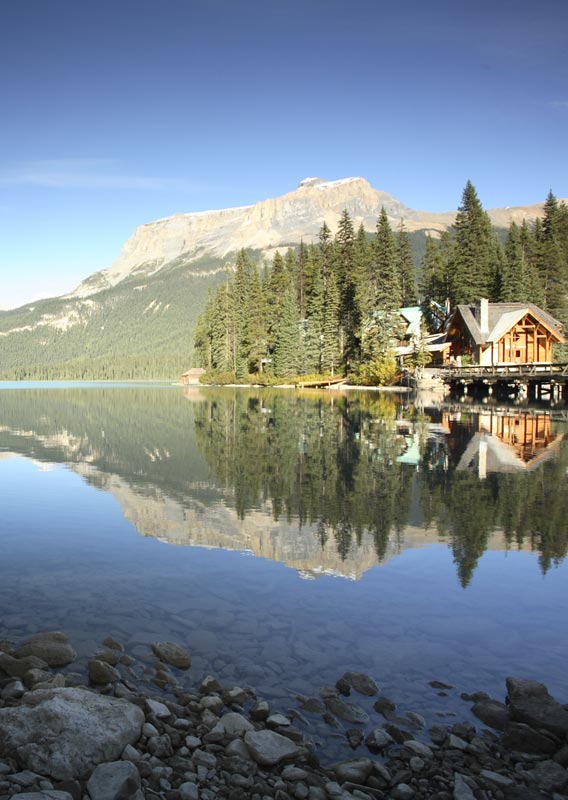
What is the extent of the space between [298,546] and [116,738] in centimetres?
659

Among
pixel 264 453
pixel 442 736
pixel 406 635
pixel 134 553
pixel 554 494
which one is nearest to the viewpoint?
pixel 442 736

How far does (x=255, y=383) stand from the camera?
→ 96.5 metres

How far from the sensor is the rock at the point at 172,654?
686 centimetres

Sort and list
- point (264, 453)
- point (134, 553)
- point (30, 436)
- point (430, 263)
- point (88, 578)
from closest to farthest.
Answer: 1. point (88, 578)
2. point (134, 553)
3. point (264, 453)
4. point (30, 436)
5. point (430, 263)

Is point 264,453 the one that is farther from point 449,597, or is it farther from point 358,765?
point 358,765

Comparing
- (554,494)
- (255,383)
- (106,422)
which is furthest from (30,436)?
(255,383)

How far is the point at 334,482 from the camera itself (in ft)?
58.1

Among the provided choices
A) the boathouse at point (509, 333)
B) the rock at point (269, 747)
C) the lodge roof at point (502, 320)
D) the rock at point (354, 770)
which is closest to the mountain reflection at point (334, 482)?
the rock at point (269, 747)

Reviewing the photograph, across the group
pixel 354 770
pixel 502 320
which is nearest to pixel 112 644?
pixel 354 770

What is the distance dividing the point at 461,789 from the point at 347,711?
1370 millimetres

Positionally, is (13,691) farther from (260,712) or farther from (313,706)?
(313,706)

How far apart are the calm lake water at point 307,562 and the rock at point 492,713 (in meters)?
0.18

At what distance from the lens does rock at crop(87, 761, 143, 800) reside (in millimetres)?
4441

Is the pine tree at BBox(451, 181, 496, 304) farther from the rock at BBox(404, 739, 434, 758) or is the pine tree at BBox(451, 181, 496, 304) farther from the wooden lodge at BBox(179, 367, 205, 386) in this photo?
the rock at BBox(404, 739, 434, 758)
